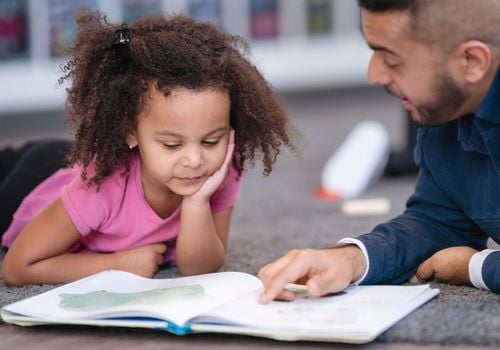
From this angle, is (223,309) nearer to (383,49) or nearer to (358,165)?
(383,49)

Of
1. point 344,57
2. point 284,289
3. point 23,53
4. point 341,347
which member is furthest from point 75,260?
point 344,57

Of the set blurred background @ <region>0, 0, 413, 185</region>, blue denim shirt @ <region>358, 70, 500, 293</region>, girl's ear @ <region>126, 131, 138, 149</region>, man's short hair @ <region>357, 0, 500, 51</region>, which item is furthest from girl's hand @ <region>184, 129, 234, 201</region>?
blurred background @ <region>0, 0, 413, 185</region>

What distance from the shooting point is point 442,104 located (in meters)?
1.09

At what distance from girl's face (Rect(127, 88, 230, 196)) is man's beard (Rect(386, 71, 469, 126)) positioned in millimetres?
272

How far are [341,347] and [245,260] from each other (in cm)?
54

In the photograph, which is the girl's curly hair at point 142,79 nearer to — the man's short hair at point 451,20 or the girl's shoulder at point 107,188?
the girl's shoulder at point 107,188

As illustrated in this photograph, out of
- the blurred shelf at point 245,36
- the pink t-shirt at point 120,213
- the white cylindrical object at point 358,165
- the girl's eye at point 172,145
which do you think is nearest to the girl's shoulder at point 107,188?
the pink t-shirt at point 120,213

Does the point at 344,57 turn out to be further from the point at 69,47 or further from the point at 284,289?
the point at 284,289

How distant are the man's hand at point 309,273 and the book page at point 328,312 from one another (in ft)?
0.04

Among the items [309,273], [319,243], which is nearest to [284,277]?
[309,273]

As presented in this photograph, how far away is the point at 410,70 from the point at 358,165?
1.13m

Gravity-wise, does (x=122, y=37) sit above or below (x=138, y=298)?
above

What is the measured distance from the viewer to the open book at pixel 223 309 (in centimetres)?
95

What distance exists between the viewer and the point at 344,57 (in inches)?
140
